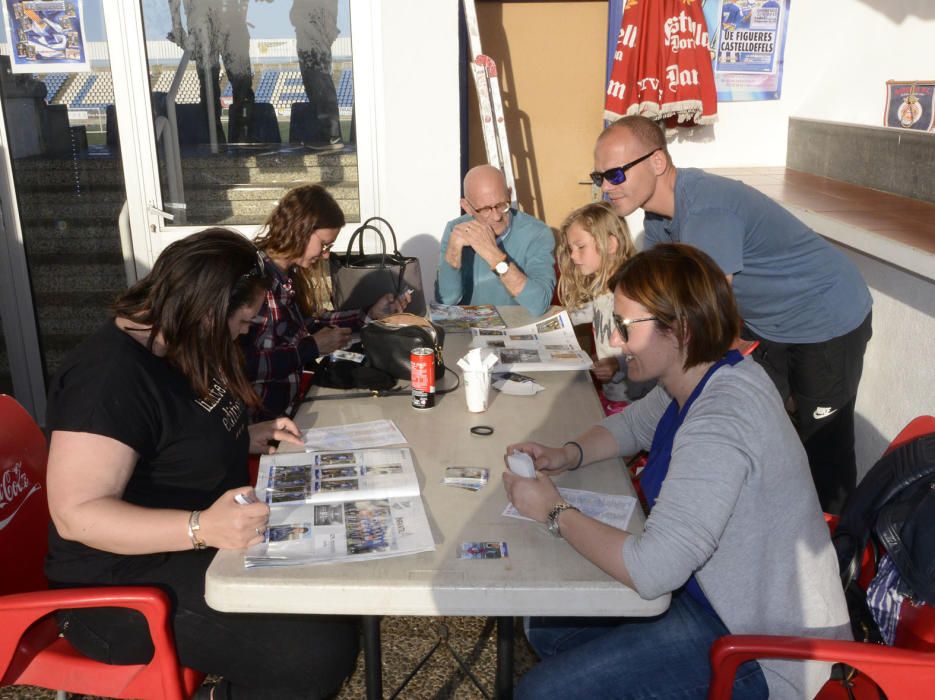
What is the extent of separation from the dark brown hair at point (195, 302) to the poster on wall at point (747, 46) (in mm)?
3857

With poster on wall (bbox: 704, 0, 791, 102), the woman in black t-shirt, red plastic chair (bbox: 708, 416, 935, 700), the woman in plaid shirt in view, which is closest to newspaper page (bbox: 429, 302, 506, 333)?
the woman in plaid shirt

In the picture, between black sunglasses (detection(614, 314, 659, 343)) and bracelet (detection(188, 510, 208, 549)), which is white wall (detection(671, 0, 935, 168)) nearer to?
black sunglasses (detection(614, 314, 659, 343))

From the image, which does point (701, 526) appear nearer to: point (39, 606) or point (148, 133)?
point (39, 606)

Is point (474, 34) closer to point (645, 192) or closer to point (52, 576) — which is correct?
point (645, 192)

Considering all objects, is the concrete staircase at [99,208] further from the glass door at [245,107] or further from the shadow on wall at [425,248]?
the shadow on wall at [425,248]

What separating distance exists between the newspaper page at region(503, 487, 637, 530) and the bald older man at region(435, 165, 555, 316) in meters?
1.57

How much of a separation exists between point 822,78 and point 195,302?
4351 mm

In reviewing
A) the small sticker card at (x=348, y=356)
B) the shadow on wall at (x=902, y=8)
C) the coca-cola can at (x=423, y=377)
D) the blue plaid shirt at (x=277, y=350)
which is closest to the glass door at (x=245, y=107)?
the blue plaid shirt at (x=277, y=350)

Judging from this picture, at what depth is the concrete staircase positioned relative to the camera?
13.6 feet

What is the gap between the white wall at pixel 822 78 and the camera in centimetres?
472

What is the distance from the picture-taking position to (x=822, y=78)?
193 inches

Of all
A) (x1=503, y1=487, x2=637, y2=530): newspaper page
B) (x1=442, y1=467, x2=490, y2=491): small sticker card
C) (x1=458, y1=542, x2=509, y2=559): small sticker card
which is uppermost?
(x1=458, y1=542, x2=509, y2=559): small sticker card

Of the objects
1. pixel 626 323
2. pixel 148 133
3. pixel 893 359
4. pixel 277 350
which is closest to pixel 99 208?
pixel 148 133

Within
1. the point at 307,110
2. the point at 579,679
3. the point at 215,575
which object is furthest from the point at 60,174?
the point at 579,679
